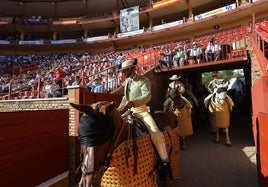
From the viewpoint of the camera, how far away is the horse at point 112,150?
8.23 feet

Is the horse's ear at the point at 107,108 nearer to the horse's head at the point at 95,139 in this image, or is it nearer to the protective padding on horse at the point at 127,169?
the horse's head at the point at 95,139

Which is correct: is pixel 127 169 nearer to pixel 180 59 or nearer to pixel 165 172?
pixel 165 172

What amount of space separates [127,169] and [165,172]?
2.73ft

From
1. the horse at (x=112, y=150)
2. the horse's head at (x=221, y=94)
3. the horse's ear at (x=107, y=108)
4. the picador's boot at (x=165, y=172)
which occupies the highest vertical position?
the horse's head at (x=221, y=94)

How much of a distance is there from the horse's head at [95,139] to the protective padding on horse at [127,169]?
188 mm

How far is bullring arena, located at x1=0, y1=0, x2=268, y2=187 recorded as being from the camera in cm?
485

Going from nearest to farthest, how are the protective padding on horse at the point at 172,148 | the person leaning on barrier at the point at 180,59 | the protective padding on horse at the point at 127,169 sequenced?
1. the protective padding on horse at the point at 127,169
2. the protective padding on horse at the point at 172,148
3. the person leaning on barrier at the point at 180,59

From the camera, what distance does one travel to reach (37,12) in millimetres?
30594

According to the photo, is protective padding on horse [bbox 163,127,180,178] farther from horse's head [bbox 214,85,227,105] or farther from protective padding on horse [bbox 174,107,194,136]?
horse's head [bbox 214,85,227,105]

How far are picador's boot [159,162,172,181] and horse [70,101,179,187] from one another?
10cm

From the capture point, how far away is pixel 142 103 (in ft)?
11.6

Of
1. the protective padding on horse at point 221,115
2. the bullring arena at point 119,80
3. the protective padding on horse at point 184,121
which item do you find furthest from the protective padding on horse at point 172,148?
the protective padding on horse at point 221,115

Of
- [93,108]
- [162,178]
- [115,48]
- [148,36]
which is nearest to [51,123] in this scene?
[162,178]

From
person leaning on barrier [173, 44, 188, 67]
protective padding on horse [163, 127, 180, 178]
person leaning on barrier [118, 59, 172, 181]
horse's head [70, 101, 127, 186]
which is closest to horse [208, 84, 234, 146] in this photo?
person leaning on barrier [173, 44, 188, 67]
